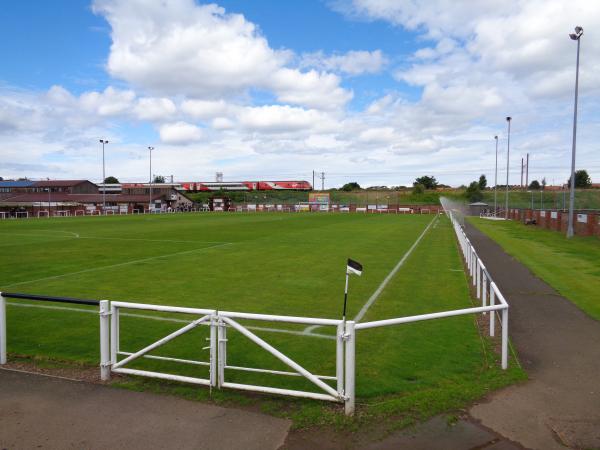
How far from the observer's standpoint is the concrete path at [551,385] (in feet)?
16.3

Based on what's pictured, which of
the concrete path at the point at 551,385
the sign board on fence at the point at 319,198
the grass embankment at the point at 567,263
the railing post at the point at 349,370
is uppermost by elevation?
the sign board on fence at the point at 319,198

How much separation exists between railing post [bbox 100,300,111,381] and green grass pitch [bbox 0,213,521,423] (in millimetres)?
560

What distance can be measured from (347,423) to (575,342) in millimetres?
5026

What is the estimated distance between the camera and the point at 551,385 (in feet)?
20.3

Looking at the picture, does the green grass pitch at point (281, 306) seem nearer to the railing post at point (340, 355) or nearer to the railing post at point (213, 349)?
the railing post at point (213, 349)

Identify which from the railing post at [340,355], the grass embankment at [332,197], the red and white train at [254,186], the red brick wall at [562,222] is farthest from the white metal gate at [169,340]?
the red and white train at [254,186]

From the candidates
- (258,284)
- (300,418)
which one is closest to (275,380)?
(300,418)

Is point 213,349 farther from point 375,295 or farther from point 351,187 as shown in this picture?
point 351,187

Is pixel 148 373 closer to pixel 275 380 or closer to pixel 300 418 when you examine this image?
pixel 275 380

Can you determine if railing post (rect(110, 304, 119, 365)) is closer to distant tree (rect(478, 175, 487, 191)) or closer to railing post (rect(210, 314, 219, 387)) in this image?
railing post (rect(210, 314, 219, 387))

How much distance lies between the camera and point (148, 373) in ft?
20.0

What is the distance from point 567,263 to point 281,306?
1308cm

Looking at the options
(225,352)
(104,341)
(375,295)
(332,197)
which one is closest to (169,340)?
(225,352)

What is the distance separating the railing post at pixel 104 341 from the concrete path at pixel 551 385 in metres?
4.37
